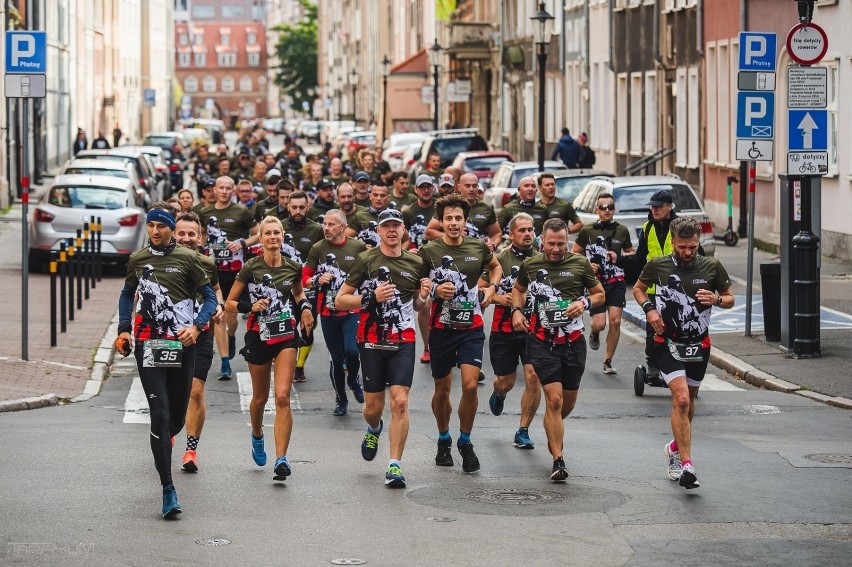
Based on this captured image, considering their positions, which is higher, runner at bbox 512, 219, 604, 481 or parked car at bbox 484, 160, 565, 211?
parked car at bbox 484, 160, 565, 211

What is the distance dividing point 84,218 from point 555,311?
1644cm

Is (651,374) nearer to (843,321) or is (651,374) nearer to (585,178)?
(843,321)

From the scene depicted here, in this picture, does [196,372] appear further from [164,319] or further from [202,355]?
[164,319]

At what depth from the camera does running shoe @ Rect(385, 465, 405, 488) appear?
A: 10.9 meters

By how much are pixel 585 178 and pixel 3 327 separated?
1165 centimetres

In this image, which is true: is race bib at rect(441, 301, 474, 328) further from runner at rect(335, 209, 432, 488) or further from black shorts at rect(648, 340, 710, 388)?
black shorts at rect(648, 340, 710, 388)

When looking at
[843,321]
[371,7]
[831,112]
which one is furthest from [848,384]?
[371,7]

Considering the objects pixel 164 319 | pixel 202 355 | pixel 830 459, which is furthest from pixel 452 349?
pixel 830 459

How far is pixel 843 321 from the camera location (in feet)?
65.4

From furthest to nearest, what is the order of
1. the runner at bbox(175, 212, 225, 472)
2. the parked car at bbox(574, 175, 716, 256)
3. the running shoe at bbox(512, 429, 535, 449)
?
the parked car at bbox(574, 175, 716, 256) → the running shoe at bbox(512, 429, 535, 449) → the runner at bbox(175, 212, 225, 472)

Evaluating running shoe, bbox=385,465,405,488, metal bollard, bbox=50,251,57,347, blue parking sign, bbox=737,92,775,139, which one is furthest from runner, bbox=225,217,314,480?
blue parking sign, bbox=737,92,775,139

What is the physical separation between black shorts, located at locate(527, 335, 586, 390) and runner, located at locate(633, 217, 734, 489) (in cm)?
53

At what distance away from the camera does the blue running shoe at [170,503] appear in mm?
9914

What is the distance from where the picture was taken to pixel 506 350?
13.1m
